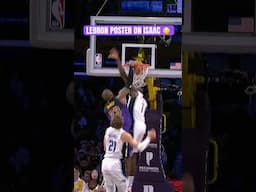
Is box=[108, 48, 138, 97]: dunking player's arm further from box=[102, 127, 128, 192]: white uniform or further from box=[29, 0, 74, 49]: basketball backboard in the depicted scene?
box=[29, 0, 74, 49]: basketball backboard

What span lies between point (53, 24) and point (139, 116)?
0.97m

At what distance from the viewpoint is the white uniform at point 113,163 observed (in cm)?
527

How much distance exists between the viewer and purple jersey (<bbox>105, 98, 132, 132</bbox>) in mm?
5254

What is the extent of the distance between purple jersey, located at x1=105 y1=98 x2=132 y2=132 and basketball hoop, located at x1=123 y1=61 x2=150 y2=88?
168mm

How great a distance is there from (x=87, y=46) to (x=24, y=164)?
1.24 m

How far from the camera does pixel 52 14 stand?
5609mm

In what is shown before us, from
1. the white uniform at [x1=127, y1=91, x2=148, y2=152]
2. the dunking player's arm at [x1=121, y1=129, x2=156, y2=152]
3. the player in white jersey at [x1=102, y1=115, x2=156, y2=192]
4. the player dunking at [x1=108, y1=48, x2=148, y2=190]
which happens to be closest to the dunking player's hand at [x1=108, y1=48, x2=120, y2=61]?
the player dunking at [x1=108, y1=48, x2=148, y2=190]

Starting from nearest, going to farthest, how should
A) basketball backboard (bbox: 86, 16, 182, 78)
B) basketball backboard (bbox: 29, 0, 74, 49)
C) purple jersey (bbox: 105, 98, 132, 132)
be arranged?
1. basketball backboard (bbox: 86, 16, 182, 78)
2. purple jersey (bbox: 105, 98, 132, 132)
3. basketball backboard (bbox: 29, 0, 74, 49)

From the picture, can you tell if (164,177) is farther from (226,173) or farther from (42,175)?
(42,175)

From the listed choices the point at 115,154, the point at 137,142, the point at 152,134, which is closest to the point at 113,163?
the point at 115,154

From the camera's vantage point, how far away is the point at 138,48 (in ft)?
17.0

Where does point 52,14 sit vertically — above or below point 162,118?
above

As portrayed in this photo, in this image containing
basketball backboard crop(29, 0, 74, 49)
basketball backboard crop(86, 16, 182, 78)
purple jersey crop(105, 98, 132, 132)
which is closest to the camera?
basketball backboard crop(86, 16, 182, 78)

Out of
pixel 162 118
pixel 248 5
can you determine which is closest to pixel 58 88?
pixel 162 118
